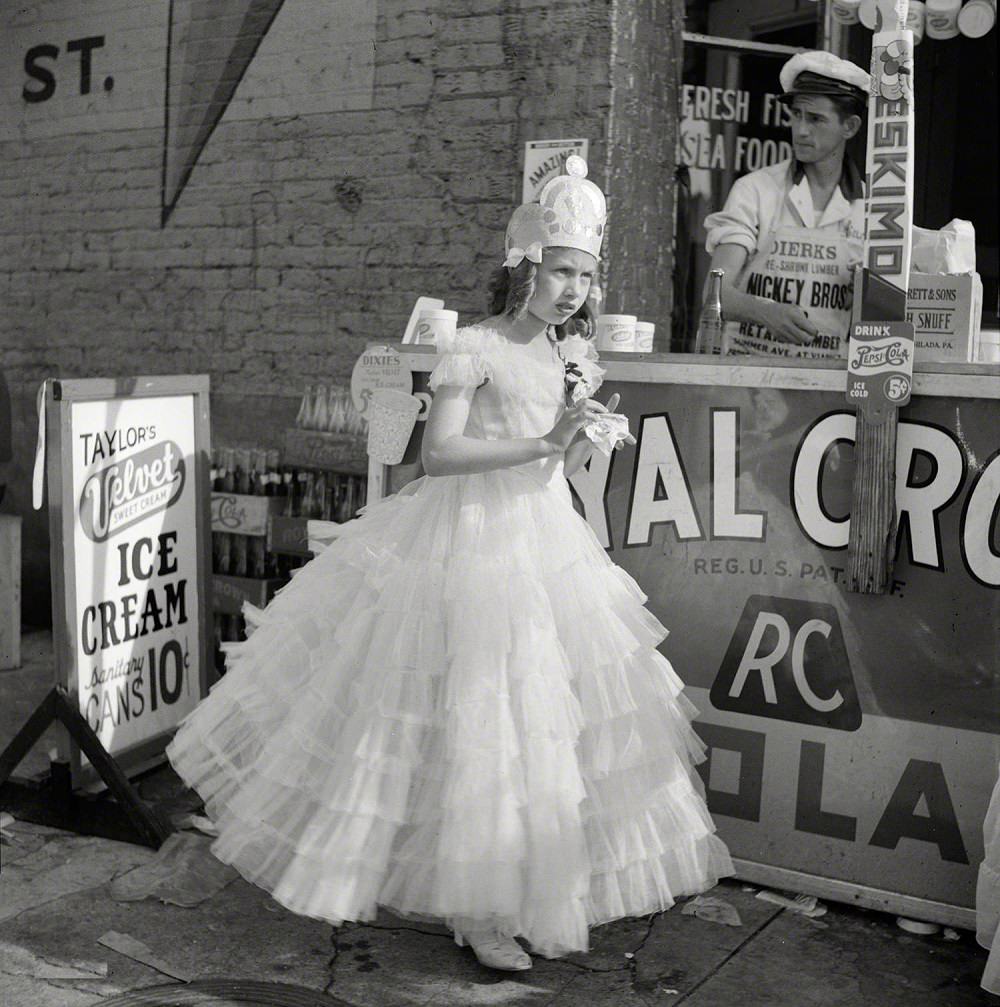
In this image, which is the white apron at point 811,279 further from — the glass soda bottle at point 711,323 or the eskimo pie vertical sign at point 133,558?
the eskimo pie vertical sign at point 133,558

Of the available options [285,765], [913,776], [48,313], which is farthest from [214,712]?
[48,313]

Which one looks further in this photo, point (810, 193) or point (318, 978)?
point (810, 193)

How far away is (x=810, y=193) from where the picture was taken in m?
4.50

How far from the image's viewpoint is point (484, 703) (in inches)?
116

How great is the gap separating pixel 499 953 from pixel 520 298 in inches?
64.7

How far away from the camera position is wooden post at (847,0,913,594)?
333 cm

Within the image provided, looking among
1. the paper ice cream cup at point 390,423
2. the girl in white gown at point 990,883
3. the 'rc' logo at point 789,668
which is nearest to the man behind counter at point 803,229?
the 'rc' logo at point 789,668

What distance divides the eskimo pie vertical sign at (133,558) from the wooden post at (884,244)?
7.78 feet

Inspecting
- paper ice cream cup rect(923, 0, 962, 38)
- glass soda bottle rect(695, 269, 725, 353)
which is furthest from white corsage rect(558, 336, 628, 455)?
paper ice cream cup rect(923, 0, 962, 38)

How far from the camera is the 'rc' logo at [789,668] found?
11.6ft

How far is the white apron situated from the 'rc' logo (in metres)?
1.07

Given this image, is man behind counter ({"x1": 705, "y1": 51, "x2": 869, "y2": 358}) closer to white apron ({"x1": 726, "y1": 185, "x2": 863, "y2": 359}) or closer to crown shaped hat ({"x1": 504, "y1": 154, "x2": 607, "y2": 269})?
white apron ({"x1": 726, "y1": 185, "x2": 863, "y2": 359})

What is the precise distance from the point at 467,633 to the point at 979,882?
1394 mm

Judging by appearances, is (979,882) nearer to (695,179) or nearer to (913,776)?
(913,776)
